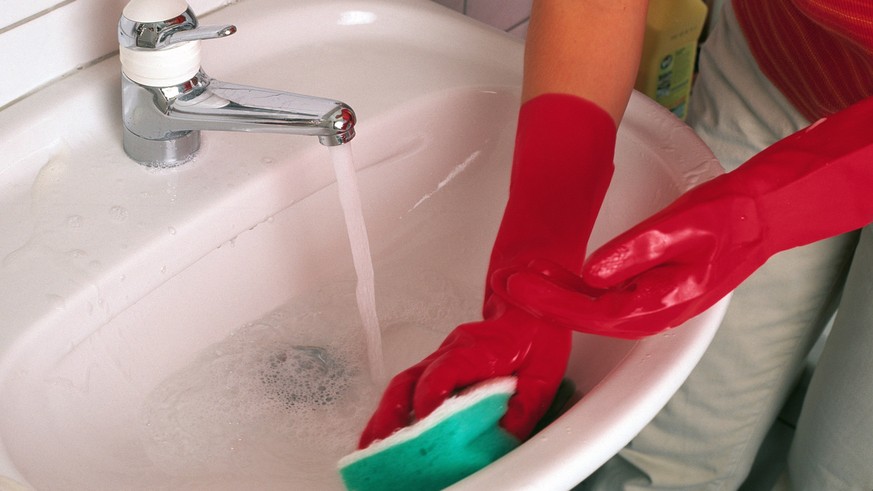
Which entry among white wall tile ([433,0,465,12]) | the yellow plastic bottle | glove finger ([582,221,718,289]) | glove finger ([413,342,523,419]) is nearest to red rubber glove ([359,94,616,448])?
glove finger ([413,342,523,419])

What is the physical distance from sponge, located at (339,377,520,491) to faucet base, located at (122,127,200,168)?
28 centimetres

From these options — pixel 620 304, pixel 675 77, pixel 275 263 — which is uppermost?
pixel 620 304

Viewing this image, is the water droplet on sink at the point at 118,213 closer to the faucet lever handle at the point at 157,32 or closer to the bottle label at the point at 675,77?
the faucet lever handle at the point at 157,32

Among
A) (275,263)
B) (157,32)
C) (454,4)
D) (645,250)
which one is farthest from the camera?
(454,4)

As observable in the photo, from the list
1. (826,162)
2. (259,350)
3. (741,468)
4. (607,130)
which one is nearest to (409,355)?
(259,350)

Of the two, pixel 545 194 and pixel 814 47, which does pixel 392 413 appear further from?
pixel 814 47

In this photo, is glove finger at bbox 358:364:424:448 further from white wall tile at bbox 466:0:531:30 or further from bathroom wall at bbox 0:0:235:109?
white wall tile at bbox 466:0:531:30

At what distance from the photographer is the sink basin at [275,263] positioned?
1.86 ft

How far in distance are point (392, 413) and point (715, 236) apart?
0.72 ft

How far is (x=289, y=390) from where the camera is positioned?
26.7 inches

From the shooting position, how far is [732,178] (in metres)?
0.53

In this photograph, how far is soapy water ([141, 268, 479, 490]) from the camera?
2.04 feet

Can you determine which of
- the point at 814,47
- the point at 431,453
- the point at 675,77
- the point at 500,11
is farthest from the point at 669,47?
the point at 431,453

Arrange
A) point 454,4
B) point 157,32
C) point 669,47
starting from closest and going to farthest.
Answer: point 157,32, point 454,4, point 669,47
